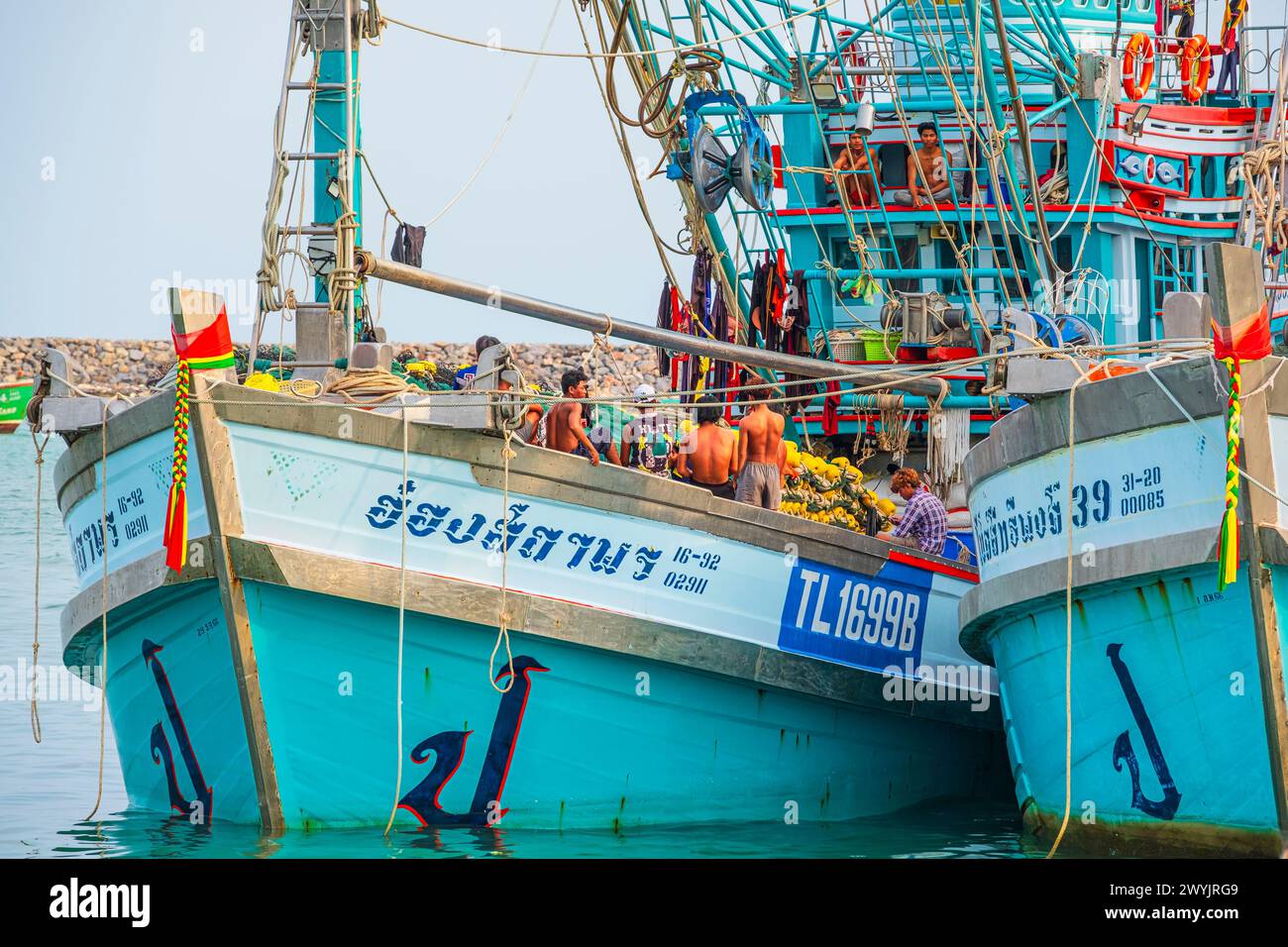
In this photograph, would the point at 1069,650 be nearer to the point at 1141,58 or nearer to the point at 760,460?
the point at 760,460

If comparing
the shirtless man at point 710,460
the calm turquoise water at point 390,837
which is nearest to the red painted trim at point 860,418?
the shirtless man at point 710,460

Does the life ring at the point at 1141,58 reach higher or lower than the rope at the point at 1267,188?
higher

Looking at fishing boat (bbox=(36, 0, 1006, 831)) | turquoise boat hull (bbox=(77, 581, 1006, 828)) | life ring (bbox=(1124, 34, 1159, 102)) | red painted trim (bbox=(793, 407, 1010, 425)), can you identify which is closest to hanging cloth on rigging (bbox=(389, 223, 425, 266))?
fishing boat (bbox=(36, 0, 1006, 831))

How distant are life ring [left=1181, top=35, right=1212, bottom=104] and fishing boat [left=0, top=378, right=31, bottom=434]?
36.0ft

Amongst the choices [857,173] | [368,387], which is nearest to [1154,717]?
[368,387]

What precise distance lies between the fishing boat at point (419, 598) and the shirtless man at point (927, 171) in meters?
4.03

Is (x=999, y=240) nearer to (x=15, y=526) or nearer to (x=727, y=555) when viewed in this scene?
(x=727, y=555)

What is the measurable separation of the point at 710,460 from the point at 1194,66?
7.92 meters

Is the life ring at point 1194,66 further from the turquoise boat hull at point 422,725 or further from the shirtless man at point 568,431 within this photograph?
the shirtless man at point 568,431

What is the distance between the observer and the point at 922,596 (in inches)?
467

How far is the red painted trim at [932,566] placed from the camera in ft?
38.2

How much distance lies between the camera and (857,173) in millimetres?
15555

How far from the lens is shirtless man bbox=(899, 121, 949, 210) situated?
15242 millimetres
